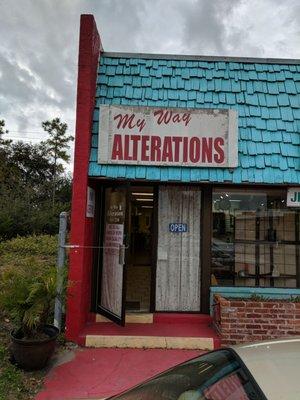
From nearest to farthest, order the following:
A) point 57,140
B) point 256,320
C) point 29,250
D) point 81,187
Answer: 1. point 256,320
2. point 81,187
3. point 29,250
4. point 57,140

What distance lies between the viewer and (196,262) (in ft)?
22.0

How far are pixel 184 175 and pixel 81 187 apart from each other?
1577 millimetres

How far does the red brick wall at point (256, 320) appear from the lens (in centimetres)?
567

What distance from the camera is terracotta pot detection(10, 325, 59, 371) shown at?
467 centimetres

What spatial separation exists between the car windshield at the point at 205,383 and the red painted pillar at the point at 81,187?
3521 millimetres

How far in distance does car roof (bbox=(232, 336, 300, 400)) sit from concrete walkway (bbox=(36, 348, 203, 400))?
274cm

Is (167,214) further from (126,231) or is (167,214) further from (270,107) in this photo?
(270,107)

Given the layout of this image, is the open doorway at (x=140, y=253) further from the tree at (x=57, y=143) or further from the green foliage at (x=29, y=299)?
the tree at (x=57, y=143)

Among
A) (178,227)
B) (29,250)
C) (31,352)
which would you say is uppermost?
(178,227)

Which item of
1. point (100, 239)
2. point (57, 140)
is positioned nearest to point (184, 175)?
point (100, 239)

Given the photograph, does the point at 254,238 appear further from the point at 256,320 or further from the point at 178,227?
the point at 256,320

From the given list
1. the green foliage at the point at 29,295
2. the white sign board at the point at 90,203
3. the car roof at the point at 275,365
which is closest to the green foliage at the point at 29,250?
the white sign board at the point at 90,203

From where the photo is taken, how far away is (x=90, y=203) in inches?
245

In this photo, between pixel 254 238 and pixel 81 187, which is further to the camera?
pixel 254 238
